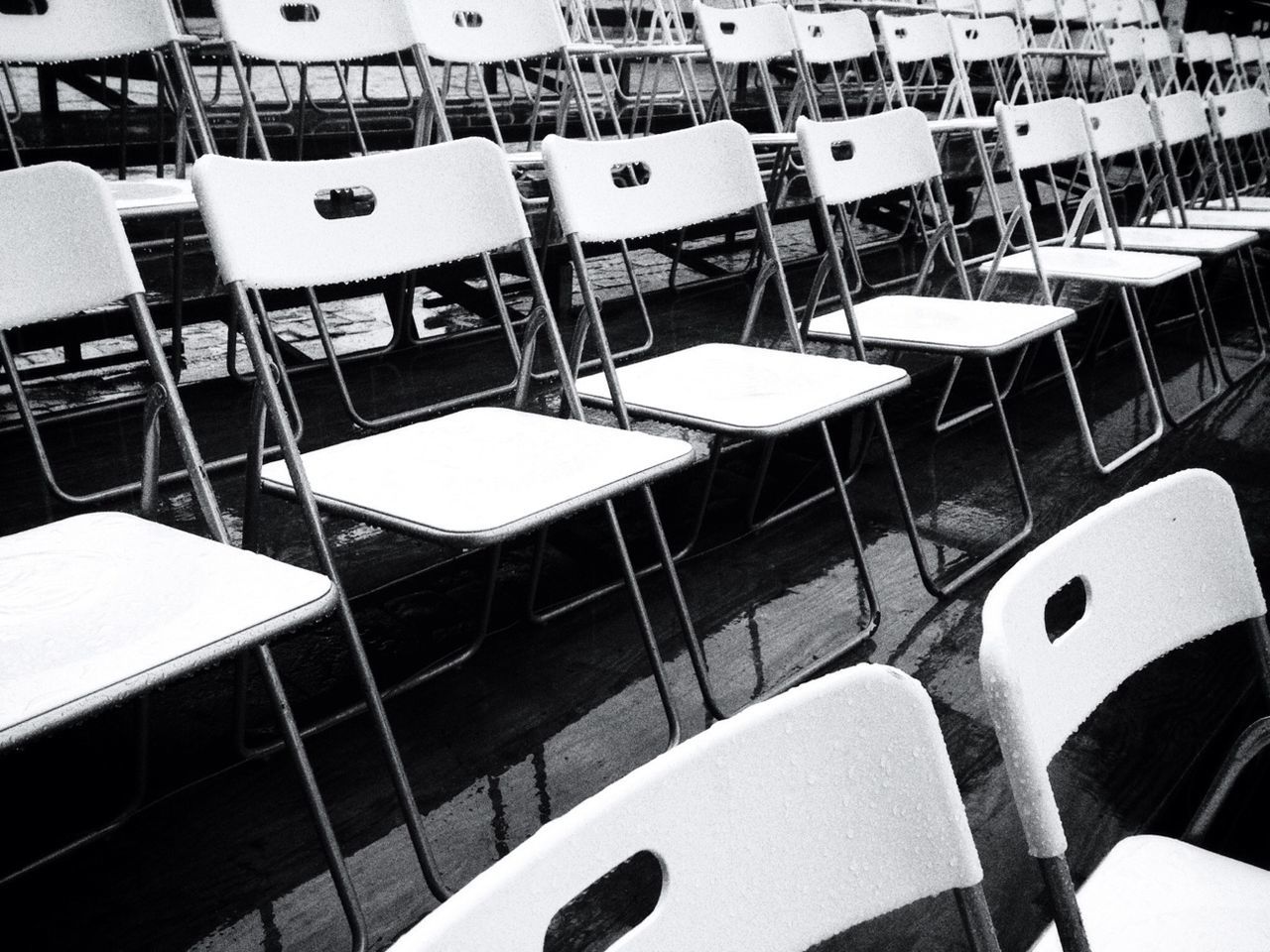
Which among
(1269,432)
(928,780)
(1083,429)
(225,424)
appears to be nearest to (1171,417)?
(1269,432)

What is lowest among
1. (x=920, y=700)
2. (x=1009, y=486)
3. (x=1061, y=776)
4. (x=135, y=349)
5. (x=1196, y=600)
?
(x=1061, y=776)

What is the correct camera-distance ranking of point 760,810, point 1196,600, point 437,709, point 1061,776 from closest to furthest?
point 760,810
point 1196,600
point 1061,776
point 437,709

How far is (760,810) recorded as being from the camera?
1.97ft

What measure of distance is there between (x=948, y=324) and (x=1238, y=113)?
3.07 metres

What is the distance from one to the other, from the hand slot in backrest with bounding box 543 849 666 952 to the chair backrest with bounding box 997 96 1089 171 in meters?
2.30

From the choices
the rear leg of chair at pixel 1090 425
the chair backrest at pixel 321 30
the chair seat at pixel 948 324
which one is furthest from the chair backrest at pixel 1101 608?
the chair backrest at pixel 321 30

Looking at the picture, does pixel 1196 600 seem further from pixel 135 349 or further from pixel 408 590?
pixel 135 349

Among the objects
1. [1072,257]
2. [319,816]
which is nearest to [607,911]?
[319,816]

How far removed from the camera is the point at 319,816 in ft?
3.98

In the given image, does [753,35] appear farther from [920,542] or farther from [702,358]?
[920,542]

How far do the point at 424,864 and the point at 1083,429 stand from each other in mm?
2105

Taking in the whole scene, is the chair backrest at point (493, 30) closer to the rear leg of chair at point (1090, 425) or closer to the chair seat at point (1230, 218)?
the rear leg of chair at point (1090, 425)

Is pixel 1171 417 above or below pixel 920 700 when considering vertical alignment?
below

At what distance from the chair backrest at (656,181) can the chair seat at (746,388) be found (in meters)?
0.27
